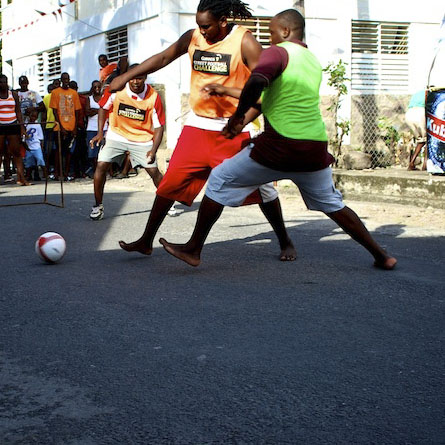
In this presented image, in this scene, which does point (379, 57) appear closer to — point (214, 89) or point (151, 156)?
point (151, 156)

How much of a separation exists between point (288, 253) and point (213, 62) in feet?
5.28

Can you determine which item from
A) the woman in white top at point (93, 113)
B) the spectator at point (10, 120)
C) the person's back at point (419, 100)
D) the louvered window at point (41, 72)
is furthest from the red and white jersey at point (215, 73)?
the louvered window at point (41, 72)

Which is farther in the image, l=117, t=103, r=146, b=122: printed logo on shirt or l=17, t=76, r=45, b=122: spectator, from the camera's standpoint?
l=17, t=76, r=45, b=122: spectator

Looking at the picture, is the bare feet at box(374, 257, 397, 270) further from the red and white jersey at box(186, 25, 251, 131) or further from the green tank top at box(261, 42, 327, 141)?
the red and white jersey at box(186, 25, 251, 131)

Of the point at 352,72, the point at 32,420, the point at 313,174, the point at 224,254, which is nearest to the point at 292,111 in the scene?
the point at 313,174

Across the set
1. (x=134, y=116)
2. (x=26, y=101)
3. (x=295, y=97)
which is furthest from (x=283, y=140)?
(x=26, y=101)

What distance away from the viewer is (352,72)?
1784 cm

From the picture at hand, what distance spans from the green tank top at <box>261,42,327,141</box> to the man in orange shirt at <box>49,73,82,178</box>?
11182 millimetres

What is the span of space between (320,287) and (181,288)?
0.91 metres

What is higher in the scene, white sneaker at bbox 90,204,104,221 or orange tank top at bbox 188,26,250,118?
orange tank top at bbox 188,26,250,118

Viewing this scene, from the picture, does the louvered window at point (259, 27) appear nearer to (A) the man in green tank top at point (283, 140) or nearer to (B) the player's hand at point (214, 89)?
(A) the man in green tank top at point (283, 140)

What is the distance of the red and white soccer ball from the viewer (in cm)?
663

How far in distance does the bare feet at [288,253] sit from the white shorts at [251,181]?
2.38ft

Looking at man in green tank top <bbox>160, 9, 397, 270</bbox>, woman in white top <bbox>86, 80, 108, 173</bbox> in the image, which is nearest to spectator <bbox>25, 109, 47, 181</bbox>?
woman in white top <bbox>86, 80, 108, 173</bbox>
